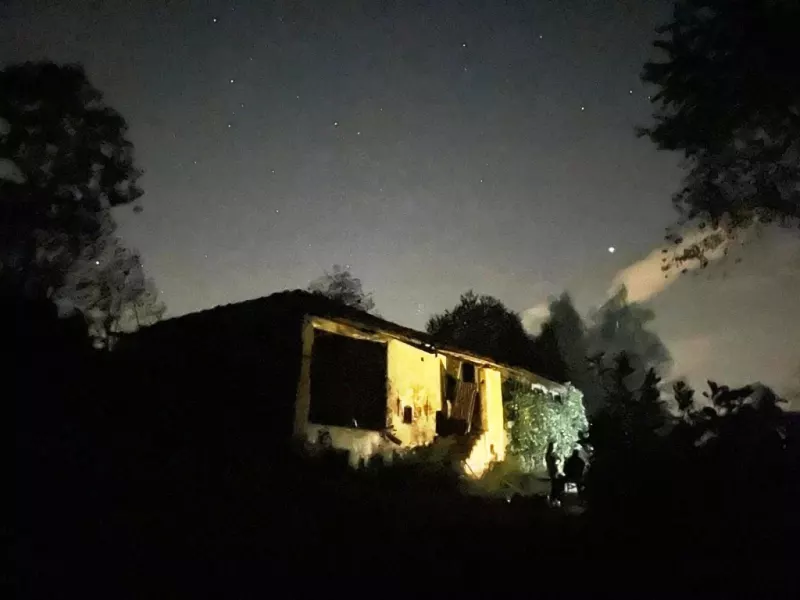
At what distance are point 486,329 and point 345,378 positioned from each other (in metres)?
14.5

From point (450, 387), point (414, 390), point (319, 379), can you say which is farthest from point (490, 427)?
point (319, 379)

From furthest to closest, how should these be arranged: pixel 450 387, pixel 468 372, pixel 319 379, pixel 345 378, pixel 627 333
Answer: pixel 627 333, pixel 468 372, pixel 450 387, pixel 345 378, pixel 319 379

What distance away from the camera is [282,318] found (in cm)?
1405

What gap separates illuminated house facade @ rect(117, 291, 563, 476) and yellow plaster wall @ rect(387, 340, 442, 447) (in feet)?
0.09

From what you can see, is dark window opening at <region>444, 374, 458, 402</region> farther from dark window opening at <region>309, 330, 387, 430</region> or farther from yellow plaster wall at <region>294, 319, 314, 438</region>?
yellow plaster wall at <region>294, 319, 314, 438</region>

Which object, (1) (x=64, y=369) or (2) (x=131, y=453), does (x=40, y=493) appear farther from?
(1) (x=64, y=369)

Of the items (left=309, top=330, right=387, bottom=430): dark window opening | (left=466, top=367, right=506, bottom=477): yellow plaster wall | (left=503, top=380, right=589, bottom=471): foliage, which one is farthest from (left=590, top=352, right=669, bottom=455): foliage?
(left=503, top=380, right=589, bottom=471): foliage

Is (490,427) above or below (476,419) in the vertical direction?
below

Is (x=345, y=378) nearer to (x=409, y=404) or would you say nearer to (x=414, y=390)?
(x=414, y=390)

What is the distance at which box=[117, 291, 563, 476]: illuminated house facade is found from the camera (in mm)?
13500

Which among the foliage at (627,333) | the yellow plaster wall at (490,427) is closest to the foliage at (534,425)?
the yellow plaster wall at (490,427)

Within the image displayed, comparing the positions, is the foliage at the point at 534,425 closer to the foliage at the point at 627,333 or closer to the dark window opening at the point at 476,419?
the dark window opening at the point at 476,419

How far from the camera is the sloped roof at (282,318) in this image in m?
14.1

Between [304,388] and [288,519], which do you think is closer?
[288,519]
